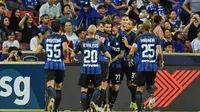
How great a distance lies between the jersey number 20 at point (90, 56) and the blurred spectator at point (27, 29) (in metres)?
5.63

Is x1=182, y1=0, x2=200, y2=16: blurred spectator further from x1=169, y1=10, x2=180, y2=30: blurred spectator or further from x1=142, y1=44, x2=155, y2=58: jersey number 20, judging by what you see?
x1=142, y1=44, x2=155, y2=58: jersey number 20

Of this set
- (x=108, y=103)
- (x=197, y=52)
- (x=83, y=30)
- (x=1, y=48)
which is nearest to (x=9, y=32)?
(x=1, y=48)

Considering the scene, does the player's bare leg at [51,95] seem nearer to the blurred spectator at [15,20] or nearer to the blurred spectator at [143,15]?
the blurred spectator at [15,20]

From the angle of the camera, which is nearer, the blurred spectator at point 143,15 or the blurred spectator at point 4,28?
the blurred spectator at point 4,28

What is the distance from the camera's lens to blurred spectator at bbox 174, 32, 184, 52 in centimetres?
2247

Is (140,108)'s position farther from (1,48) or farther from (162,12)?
(162,12)

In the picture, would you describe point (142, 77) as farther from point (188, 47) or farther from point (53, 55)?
point (188, 47)

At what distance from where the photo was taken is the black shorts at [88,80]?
17.2 metres

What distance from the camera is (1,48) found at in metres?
21.3

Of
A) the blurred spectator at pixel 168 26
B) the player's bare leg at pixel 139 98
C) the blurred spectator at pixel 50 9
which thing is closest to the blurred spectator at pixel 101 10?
the blurred spectator at pixel 50 9

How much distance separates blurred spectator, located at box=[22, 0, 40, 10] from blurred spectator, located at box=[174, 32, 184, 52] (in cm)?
480

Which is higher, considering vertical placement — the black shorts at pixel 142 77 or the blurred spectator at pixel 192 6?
Result: the blurred spectator at pixel 192 6

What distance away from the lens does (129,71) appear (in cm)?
1911

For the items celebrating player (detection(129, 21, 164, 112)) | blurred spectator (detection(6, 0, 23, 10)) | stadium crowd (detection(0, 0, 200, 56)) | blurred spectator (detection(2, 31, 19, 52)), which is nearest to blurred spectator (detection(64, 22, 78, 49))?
stadium crowd (detection(0, 0, 200, 56))
